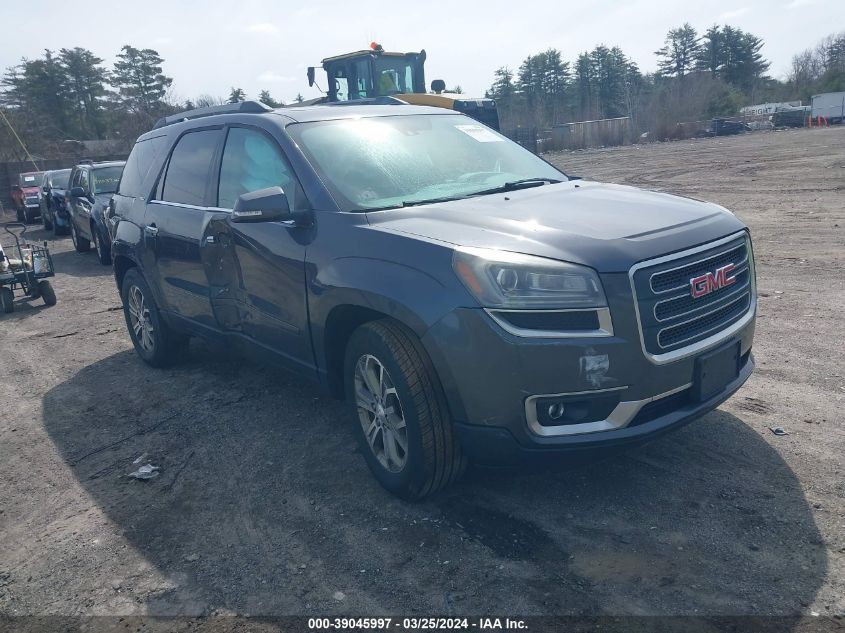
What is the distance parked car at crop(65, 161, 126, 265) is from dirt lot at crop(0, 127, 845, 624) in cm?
765

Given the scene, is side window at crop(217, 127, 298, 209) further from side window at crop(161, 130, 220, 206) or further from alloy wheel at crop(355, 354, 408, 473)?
alloy wheel at crop(355, 354, 408, 473)

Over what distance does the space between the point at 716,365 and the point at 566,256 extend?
3.10 ft

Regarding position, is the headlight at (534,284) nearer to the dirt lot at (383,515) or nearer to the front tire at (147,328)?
the dirt lot at (383,515)

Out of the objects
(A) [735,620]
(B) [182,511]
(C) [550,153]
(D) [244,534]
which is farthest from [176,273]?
(C) [550,153]

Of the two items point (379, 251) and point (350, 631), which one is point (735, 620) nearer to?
point (350, 631)

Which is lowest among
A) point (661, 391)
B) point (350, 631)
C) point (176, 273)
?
point (350, 631)

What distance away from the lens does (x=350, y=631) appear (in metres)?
2.79

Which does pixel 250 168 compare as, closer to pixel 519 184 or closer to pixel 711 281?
pixel 519 184

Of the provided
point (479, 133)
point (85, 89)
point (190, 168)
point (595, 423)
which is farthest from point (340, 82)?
point (85, 89)

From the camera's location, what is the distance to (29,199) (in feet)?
79.0

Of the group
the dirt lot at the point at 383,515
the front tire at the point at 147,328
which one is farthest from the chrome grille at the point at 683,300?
the front tire at the point at 147,328

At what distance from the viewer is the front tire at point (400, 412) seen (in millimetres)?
3336

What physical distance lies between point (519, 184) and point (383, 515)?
2.13 meters

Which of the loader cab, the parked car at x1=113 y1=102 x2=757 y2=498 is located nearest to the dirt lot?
the parked car at x1=113 y1=102 x2=757 y2=498
